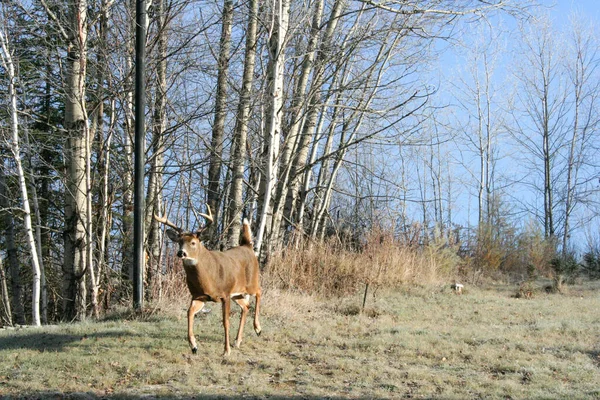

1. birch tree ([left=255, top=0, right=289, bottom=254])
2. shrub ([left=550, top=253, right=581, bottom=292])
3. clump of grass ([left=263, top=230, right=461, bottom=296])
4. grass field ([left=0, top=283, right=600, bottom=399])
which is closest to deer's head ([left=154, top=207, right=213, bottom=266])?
grass field ([left=0, top=283, right=600, bottom=399])

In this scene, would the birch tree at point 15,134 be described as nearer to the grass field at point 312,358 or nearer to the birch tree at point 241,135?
the grass field at point 312,358

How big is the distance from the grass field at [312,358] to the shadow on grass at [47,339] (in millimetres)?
26

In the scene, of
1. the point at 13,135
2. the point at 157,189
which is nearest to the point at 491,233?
the point at 157,189

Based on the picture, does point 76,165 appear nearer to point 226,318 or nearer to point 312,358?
point 226,318

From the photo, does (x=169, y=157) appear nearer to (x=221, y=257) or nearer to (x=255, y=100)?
(x=255, y=100)

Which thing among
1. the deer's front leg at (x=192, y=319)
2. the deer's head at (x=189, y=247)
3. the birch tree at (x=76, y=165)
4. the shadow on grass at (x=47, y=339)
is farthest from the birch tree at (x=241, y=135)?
the deer's head at (x=189, y=247)

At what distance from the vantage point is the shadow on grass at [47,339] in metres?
10.0

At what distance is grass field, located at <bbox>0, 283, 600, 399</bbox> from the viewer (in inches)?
320

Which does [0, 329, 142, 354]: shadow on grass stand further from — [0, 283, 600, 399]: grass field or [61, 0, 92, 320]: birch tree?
[61, 0, 92, 320]: birch tree

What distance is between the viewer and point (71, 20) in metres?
14.0

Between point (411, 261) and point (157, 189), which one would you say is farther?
point (411, 261)

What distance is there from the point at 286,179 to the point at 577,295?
8.76m

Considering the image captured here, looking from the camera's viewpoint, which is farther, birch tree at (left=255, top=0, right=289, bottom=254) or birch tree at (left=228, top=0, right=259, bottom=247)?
birch tree at (left=228, top=0, right=259, bottom=247)

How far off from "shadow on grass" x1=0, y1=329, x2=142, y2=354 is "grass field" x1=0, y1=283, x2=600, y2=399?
0.09 ft
